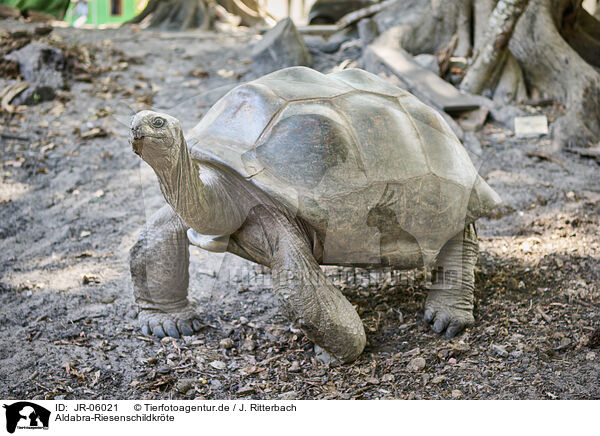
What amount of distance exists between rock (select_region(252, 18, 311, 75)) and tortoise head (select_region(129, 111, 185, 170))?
569 cm

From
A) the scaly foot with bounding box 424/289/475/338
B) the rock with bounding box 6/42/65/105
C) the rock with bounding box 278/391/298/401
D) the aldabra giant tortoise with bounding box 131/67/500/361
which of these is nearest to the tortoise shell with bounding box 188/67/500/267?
the aldabra giant tortoise with bounding box 131/67/500/361

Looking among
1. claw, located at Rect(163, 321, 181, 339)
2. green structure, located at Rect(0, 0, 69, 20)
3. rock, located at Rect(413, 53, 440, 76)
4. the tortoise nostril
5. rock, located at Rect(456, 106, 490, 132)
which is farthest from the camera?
green structure, located at Rect(0, 0, 69, 20)

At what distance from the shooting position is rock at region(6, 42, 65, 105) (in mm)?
6828

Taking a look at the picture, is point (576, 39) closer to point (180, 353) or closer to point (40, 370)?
point (180, 353)

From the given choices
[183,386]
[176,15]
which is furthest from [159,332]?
[176,15]

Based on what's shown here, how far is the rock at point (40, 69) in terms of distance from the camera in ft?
22.4

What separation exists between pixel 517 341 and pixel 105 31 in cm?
873

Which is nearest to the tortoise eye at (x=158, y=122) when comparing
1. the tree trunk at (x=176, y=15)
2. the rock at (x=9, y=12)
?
the rock at (x=9, y=12)

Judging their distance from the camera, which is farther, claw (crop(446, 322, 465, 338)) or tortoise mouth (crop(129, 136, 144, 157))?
claw (crop(446, 322, 465, 338))

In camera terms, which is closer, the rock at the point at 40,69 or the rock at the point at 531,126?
the rock at the point at 531,126

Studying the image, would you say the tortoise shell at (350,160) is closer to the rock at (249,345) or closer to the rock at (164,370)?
the rock at (249,345)

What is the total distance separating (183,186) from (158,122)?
334mm

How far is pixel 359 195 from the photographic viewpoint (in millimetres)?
2910

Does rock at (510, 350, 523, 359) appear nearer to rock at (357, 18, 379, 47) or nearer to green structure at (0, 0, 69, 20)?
rock at (357, 18, 379, 47)
